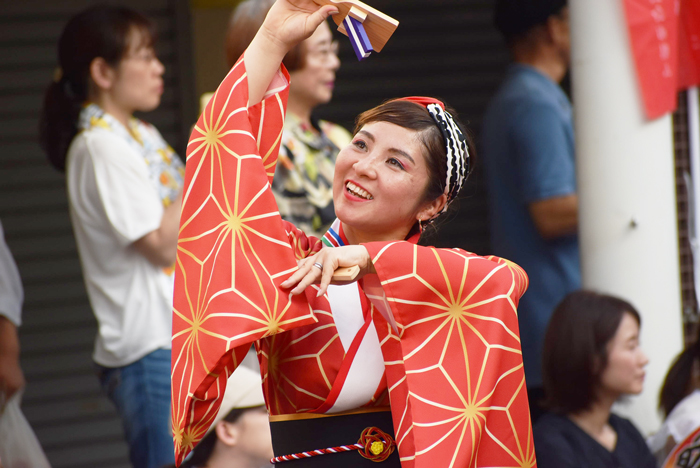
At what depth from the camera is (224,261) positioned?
173 centimetres

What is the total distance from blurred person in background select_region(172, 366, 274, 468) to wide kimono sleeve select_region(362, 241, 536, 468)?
1.12 metres

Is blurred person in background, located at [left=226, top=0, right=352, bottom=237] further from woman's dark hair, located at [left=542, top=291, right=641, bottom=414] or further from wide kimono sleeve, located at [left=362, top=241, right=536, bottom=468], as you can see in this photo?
wide kimono sleeve, located at [left=362, top=241, right=536, bottom=468]

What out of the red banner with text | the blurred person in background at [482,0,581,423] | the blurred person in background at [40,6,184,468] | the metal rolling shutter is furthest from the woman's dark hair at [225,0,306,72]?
the metal rolling shutter

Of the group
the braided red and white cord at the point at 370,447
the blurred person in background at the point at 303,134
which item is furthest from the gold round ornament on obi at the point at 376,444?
the blurred person in background at the point at 303,134

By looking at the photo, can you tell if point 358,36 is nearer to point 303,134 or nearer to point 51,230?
point 303,134

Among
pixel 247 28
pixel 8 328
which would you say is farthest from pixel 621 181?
pixel 8 328

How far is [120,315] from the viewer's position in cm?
313

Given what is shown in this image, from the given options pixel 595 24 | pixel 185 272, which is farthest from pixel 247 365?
pixel 595 24

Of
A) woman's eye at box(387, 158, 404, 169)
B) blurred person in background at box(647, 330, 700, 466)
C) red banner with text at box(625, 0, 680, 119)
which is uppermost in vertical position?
red banner with text at box(625, 0, 680, 119)

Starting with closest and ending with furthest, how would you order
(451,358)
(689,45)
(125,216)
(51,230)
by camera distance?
(451,358)
(125,216)
(689,45)
(51,230)

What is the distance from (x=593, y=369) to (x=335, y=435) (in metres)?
1.55

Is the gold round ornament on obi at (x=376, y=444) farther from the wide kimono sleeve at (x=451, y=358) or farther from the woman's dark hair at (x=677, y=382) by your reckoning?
the woman's dark hair at (x=677, y=382)

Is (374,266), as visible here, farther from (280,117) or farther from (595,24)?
(595,24)

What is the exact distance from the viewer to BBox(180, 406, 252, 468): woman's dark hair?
2832 millimetres
